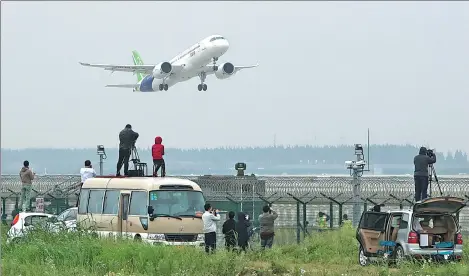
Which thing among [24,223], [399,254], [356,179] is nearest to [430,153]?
[356,179]

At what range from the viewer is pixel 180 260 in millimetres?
18281

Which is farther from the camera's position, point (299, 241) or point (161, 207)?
point (299, 241)

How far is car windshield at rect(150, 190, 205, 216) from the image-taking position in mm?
22250

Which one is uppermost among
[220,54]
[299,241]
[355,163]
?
[220,54]

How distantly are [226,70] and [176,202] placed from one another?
4745 cm

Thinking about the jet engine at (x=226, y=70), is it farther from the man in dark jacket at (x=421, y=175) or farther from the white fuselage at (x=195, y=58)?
the man in dark jacket at (x=421, y=175)

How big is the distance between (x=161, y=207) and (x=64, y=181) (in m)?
14.6

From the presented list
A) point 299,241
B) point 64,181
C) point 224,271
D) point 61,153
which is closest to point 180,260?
point 224,271

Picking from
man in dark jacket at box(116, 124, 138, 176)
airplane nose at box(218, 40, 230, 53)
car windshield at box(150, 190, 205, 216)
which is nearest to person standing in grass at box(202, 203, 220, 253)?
car windshield at box(150, 190, 205, 216)

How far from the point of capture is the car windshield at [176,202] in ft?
73.0

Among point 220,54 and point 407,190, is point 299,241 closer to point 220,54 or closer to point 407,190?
point 407,190

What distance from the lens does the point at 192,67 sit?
7094 centimetres

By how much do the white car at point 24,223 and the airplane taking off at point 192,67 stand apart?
140 ft

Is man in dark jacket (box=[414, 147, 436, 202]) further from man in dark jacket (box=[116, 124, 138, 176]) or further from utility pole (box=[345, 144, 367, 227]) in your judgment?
man in dark jacket (box=[116, 124, 138, 176])
